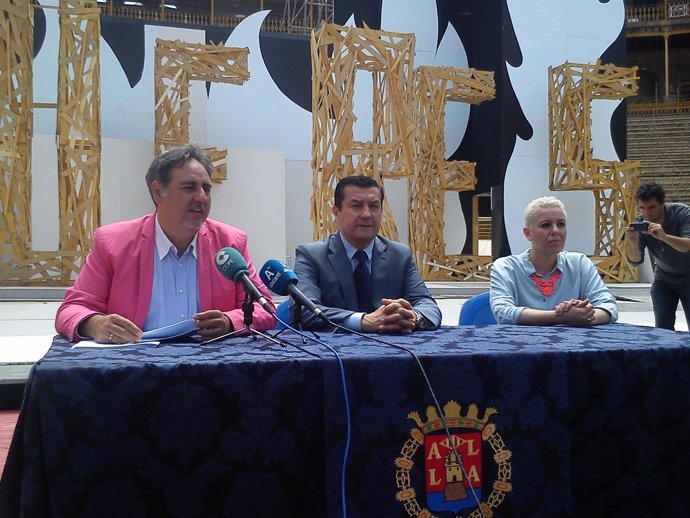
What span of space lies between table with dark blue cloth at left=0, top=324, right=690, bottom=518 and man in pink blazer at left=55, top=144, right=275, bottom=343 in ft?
1.42

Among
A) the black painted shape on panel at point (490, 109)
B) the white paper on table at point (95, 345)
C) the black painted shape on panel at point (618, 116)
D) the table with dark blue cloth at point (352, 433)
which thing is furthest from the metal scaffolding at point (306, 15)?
the table with dark blue cloth at point (352, 433)

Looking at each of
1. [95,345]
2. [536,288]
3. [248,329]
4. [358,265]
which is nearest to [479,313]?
[536,288]

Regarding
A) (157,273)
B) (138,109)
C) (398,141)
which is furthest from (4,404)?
(138,109)

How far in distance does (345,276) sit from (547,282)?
0.92 metres

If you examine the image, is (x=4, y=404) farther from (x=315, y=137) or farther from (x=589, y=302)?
(x=315, y=137)

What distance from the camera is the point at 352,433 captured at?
1.73m

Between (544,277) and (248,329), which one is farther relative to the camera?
(544,277)

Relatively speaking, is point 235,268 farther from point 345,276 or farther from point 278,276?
point 345,276

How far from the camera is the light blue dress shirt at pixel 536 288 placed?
114 inches

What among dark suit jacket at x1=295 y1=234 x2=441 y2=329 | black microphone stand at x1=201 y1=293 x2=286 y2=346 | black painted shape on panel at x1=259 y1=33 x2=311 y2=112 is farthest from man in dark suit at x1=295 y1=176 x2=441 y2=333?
black painted shape on panel at x1=259 y1=33 x2=311 y2=112

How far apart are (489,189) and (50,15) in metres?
9.96

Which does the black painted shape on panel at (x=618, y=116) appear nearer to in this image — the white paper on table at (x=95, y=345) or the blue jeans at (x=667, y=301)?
the blue jeans at (x=667, y=301)

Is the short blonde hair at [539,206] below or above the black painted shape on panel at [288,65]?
below

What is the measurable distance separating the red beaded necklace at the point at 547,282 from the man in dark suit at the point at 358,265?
54cm
